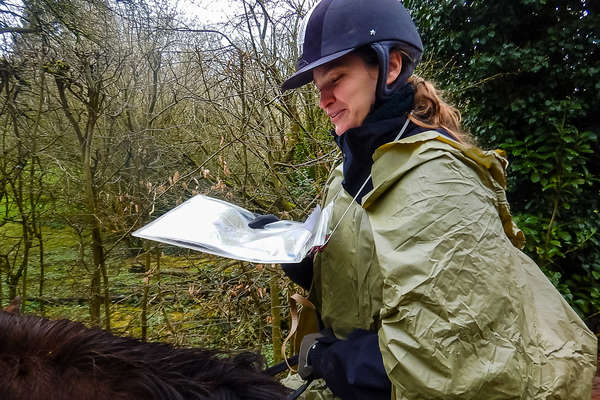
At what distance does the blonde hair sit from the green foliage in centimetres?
380

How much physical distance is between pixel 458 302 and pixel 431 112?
31.2 inches

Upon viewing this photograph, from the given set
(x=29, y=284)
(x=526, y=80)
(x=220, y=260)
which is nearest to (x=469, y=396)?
(x=220, y=260)

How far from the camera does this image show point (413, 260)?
111cm

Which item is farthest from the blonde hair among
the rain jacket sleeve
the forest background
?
the forest background

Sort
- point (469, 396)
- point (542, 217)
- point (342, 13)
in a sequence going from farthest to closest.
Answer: point (542, 217) < point (342, 13) < point (469, 396)

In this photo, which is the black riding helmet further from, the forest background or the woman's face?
the forest background

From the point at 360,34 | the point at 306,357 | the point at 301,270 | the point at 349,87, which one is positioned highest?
the point at 360,34

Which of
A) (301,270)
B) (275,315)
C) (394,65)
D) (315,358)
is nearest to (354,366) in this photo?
(315,358)

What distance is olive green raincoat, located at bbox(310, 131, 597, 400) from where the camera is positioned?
106 cm

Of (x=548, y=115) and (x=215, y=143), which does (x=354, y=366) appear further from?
(x=215, y=143)

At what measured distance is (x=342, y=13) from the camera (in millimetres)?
1567

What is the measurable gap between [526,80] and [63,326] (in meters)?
5.42

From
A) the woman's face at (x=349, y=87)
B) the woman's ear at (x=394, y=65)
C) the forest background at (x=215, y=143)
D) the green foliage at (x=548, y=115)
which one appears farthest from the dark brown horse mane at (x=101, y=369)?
the green foliage at (x=548, y=115)

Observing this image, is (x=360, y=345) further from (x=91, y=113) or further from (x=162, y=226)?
(x=91, y=113)
